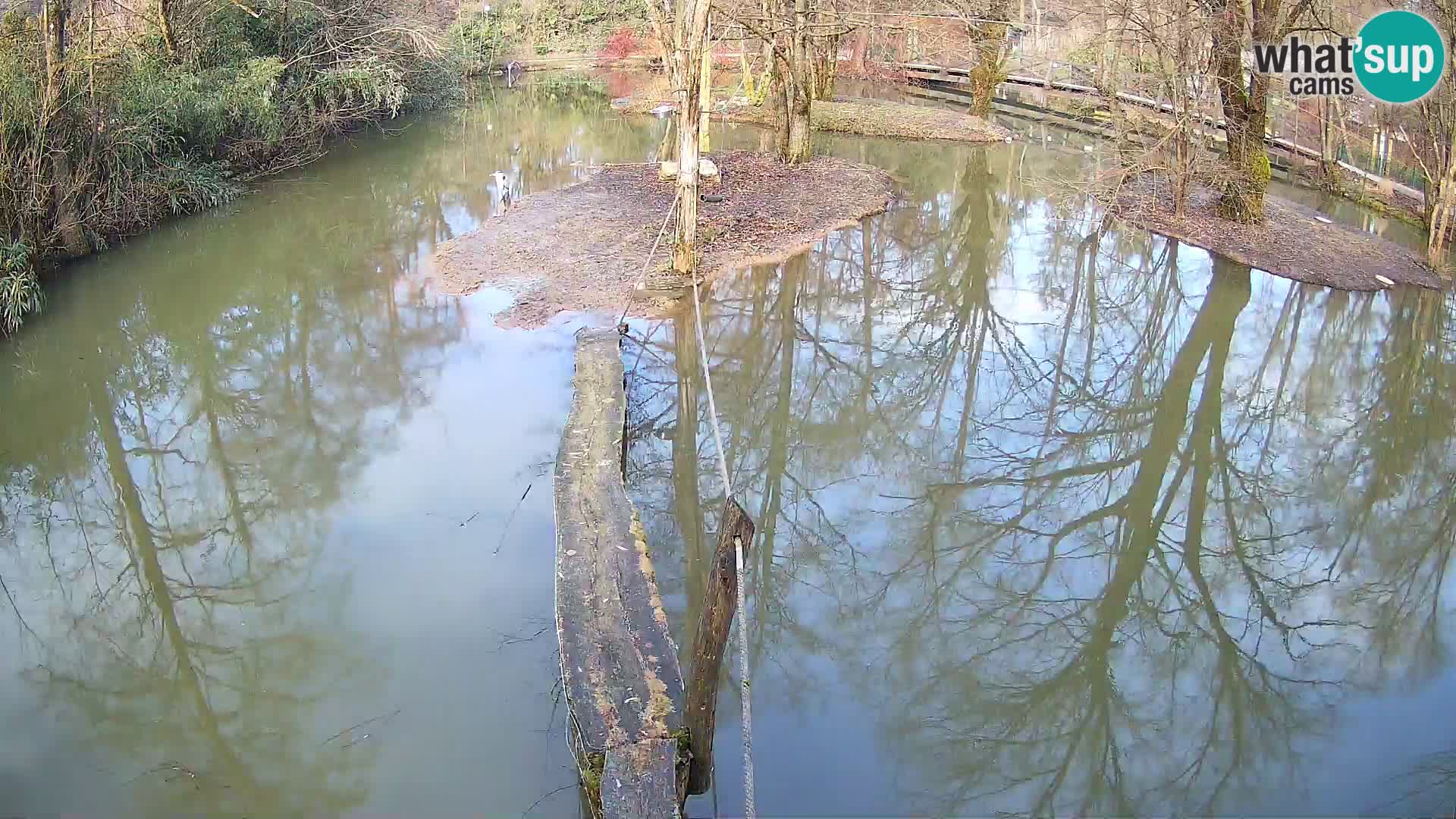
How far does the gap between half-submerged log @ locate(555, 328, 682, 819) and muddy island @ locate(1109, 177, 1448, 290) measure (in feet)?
30.8

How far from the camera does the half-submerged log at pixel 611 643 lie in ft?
14.2

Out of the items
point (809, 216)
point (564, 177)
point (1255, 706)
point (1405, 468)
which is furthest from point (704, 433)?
point (564, 177)

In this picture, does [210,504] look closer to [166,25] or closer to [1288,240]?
[166,25]

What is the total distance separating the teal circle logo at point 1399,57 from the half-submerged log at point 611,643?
11.6 metres

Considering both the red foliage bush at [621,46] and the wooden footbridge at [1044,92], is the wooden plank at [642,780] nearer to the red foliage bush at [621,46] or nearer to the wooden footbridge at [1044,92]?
the wooden footbridge at [1044,92]

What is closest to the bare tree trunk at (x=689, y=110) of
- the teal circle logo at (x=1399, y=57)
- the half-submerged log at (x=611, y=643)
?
the half-submerged log at (x=611, y=643)

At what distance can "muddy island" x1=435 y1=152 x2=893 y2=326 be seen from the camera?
11602 mm

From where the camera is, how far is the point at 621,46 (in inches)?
1329

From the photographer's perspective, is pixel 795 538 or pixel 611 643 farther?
pixel 795 538

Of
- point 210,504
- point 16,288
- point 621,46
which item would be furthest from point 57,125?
point 621,46

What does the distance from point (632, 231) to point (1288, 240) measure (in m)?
8.50

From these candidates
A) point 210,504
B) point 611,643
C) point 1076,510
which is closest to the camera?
point 611,643

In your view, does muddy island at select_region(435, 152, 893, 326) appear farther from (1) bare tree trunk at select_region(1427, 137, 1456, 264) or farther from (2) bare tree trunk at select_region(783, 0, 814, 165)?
(1) bare tree trunk at select_region(1427, 137, 1456, 264)

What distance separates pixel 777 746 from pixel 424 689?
191 centimetres
